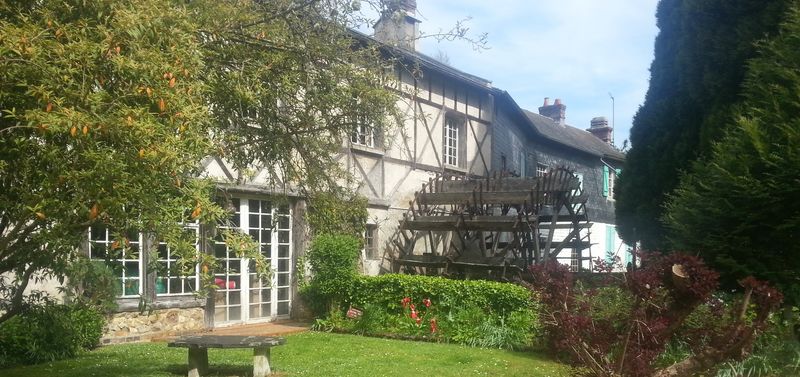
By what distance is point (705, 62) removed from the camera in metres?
9.41

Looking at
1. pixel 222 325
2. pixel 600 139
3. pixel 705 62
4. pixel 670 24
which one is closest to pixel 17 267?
pixel 222 325

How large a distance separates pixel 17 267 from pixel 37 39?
176 centimetres

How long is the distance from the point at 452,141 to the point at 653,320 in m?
10.9

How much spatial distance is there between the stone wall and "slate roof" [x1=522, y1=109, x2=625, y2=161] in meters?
12.3

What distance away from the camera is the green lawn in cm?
764

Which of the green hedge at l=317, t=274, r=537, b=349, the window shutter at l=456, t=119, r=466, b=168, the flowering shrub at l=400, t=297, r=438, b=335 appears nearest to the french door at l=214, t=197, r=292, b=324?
the green hedge at l=317, t=274, r=537, b=349

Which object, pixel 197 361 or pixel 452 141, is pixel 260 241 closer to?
pixel 197 361

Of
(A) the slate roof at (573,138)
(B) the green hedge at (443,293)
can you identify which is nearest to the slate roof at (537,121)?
(A) the slate roof at (573,138)

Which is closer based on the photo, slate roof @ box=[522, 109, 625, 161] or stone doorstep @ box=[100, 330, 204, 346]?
stone doorstep @ box=[100, 330, 204, 346]

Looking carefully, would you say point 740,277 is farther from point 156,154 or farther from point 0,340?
point 0,340

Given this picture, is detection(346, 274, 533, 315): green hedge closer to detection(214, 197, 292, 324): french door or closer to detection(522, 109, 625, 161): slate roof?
detection(214, 197, 292, 324): french door

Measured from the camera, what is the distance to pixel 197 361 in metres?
7.48

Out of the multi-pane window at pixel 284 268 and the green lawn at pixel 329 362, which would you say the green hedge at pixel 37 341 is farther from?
the multi-pane window at pixel 284 268

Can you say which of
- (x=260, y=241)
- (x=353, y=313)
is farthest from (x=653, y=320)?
(x=260, y=241)
